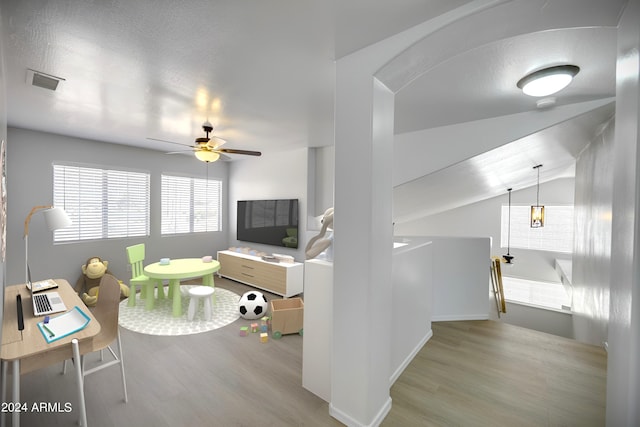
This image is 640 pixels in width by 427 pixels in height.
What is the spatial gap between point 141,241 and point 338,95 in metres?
4.42

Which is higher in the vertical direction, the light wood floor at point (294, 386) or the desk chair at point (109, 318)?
the desk chair at point (109, 318)

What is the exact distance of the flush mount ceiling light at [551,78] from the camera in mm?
1636

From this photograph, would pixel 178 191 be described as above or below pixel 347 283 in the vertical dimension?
above

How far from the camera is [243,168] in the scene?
5.40 m

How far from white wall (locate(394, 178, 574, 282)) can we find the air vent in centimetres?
725

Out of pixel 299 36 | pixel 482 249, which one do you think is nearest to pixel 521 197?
pixel 482 249

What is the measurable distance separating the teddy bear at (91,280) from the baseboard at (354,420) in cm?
354

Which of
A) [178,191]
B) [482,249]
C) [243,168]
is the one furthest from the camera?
[243,168]

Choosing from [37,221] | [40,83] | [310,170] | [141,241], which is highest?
[40,83]

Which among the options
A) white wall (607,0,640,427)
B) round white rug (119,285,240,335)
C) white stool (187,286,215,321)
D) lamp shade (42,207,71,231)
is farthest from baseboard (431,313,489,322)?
lamp shade (42,207,71,231)

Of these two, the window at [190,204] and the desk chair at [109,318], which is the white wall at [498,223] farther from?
the desk chair at [109,318]

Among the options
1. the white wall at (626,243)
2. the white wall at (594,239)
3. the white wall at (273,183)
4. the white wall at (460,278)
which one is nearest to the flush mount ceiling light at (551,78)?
the white wall at (626,243)

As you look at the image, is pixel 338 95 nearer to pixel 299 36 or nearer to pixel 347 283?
pixel 299 36

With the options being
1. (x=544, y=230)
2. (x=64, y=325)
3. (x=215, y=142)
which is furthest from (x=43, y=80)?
(x=544, y=230)
